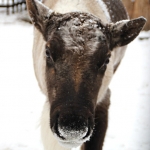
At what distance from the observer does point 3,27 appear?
9375 millimetres

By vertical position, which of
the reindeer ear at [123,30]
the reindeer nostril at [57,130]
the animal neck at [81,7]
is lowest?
the reindeer nostril at [57,130]

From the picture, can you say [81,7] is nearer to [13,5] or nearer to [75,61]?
[75,61]

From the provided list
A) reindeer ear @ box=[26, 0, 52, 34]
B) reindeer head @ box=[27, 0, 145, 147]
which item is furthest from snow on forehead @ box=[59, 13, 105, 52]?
reindeer ear @ box=[26, 0, 52, 34]

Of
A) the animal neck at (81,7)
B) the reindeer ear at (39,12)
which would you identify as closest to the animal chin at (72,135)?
the reindeer ear at (39,12)

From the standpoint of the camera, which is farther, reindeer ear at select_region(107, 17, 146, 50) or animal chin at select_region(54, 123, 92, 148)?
reindeer ear at select_region(107, 17, 146, 50)

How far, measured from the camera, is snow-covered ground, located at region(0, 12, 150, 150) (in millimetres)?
4688

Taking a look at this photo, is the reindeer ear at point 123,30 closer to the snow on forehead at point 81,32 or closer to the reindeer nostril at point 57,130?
the snow on forehead at point 81,32

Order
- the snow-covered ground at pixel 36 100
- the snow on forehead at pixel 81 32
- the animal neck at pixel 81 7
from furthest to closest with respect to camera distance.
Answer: the snow-covered ground at pixel 36 100 < the animal neck at pixel 81 7 < the snow on forehead at pixel 81 32

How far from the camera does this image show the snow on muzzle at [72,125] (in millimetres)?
2404

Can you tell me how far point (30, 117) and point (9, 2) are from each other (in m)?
6.95

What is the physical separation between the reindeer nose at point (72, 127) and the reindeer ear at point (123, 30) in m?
0.96

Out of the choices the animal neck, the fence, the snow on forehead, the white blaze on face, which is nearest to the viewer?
the snow on forehead

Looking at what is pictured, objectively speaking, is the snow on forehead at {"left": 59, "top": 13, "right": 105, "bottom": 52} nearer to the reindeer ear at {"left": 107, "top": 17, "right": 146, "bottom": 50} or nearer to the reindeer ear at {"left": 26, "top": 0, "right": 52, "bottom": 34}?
the reindeer ear at {"left": 107, "top": 17, "right": 146, "bottom": 50}

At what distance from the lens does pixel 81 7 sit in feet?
12.4
